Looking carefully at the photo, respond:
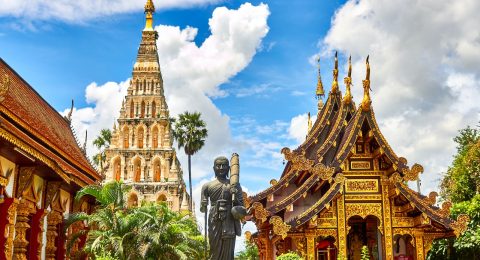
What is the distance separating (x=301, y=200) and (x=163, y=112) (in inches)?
1648

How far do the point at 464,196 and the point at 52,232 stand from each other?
62.4 ft

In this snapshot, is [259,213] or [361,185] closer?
[259,213]

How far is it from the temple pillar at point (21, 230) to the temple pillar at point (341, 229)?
913 cm

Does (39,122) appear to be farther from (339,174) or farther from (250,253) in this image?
(250,253)

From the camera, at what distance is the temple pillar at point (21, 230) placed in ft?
50.9

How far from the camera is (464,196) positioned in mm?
27344

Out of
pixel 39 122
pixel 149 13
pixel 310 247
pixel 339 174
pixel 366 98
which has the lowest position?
pixel 310 247

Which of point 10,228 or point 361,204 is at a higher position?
point 361,204

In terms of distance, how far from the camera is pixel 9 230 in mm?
14742

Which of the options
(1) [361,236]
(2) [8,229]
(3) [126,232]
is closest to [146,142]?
(3) [126,232]

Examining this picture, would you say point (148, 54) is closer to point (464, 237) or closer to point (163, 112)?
point (163, 112)

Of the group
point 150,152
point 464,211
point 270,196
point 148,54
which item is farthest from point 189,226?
point 148,54

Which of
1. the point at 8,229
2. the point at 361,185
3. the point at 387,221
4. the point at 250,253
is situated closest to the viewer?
the point at 8,229

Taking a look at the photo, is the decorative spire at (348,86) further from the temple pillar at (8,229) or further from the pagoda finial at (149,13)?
the pagoda finial at (149,13)
